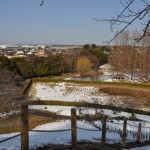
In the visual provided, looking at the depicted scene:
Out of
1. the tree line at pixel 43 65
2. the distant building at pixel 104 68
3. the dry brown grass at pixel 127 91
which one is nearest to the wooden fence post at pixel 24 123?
the dry brown grass at pixel 127 91

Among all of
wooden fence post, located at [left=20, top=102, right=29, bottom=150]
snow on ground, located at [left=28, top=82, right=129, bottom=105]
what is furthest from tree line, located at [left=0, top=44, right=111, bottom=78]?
wooden fence post, located at [left=20, top=102, right=29, bottom=150]

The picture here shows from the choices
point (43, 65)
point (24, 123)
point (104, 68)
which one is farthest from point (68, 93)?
point (24, 123)

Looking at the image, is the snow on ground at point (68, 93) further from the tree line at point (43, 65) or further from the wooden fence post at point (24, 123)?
the wooden fence post at point (24, 123)

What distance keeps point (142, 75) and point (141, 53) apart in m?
3.14

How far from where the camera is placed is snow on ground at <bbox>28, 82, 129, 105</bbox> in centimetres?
2876

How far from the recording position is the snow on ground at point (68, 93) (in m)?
28.8

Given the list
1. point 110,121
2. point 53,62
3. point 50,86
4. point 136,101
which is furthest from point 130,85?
point 53,62

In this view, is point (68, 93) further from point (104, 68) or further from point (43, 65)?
point (104, 68)

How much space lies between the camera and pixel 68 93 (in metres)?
31.5

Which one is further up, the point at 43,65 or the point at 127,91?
the point at 43,65

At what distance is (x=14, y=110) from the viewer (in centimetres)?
1936

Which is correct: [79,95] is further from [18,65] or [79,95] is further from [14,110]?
[18,65]

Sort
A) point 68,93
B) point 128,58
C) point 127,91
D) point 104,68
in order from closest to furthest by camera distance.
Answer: point 127,91, point 68,93, point 128,58, point 104,68

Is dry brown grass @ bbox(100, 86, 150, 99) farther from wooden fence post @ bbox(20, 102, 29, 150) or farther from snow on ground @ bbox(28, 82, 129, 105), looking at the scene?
wooden fence post @ bbox(20, 102, 29, 150)
